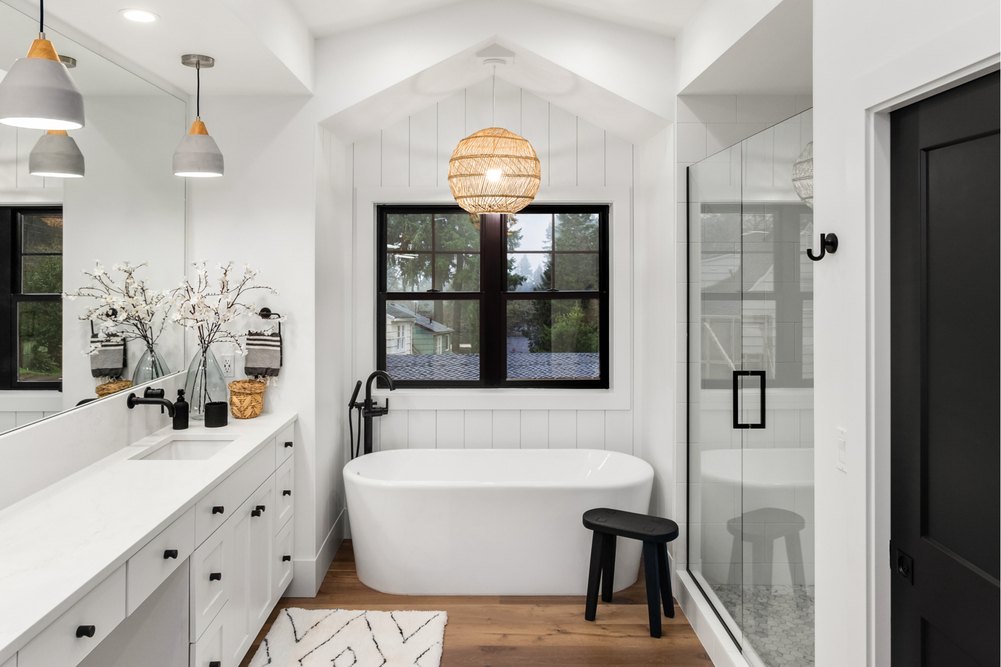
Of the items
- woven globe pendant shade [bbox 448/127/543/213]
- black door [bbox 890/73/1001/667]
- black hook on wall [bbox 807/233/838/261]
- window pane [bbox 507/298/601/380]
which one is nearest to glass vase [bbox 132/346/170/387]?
woven globe pendant shade [bbox 448/127/543/213]

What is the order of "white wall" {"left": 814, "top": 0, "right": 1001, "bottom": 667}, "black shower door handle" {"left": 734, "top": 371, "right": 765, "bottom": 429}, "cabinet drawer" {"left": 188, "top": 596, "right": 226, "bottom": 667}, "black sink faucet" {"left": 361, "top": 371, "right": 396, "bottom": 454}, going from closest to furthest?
"white wall" {"left": 814, "top": 0, "right": 1001, "bottom": 667} → "cabinet drawer" {"left": 188, "top": 596, "right": 226, "bottom": 667} → "black shower door handle" {"left": 734, "top": 371, "right": 765, "bottom": 429} → "black sink faucet" {"left": 361, "top": 371, "right": 396, "bottom": 454}

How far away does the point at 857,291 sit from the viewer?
154cm

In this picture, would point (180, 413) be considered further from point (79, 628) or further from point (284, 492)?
point (79, 628)

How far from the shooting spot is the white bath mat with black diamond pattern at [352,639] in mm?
2484

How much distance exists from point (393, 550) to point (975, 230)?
2.59 meters

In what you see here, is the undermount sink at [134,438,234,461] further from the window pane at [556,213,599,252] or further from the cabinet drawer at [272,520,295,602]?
the window pane at [556,213,599,252]

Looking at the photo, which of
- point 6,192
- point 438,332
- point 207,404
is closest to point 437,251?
point 438,332

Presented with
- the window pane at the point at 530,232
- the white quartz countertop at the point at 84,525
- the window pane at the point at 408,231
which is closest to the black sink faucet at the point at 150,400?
the white quartz countertop at the point at 84,525

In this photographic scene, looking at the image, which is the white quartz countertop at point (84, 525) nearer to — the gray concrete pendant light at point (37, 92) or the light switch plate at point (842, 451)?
the gray concrete pendant light at point (37, 92)

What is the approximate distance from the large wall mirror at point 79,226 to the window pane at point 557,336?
182cm

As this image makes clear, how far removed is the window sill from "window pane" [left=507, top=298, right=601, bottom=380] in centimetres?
14

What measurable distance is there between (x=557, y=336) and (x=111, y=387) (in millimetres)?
2289

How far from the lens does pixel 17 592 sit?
1.29 meters

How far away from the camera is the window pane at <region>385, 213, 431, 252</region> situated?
3.79 m
